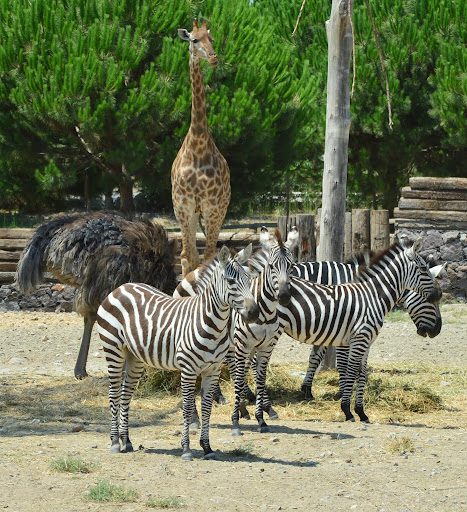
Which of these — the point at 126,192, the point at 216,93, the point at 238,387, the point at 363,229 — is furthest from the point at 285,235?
the point at 126,192

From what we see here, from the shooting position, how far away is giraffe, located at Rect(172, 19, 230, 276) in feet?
32.7

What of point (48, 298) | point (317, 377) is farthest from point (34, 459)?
point (48, 298)

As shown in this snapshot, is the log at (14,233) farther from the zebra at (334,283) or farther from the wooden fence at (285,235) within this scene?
the zebra at (334,283)

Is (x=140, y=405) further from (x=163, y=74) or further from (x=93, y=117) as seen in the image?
(x=163, y=74)

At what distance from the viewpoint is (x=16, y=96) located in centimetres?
1706

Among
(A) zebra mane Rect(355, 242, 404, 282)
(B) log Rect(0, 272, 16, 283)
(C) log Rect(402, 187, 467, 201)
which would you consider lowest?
(B) log Rect(0, 272, 16, 283)

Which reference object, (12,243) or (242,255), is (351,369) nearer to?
(242,255)

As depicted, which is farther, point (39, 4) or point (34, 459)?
point (39, 4)

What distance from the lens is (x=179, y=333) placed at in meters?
6.41

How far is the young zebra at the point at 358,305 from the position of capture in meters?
7.80

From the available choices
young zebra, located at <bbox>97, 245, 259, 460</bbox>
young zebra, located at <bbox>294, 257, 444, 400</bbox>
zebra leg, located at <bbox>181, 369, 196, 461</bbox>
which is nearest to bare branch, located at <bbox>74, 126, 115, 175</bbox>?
young zebra, located at <bbox>294, 257, 444, 400</bbox>

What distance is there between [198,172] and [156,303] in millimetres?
3490

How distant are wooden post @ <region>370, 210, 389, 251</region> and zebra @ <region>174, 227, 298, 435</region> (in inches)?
221

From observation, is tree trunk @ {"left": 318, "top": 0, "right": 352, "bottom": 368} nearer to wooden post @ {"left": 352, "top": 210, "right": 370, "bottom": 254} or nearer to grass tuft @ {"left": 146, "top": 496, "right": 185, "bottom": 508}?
wooden post @ {"left": 352, "top": 210, "right": 370, "bottom": 254}
